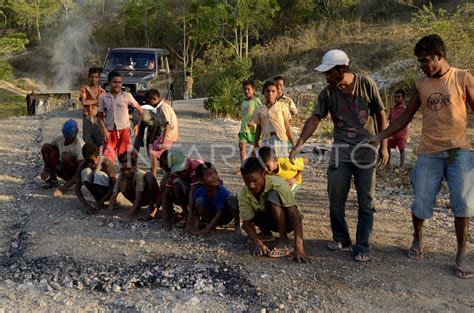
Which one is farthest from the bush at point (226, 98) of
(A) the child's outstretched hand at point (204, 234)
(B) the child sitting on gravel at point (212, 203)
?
(A) the child's outstretched hand at point (204, 234)

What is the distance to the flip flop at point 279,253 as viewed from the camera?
441cm

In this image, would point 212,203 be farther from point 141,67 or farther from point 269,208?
point 141,67

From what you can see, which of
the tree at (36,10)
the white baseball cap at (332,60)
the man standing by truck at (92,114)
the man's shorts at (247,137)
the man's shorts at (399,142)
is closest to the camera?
the white baseball cap at (332,60)

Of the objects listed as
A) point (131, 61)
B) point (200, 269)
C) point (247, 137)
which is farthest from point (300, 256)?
point (131, 61)

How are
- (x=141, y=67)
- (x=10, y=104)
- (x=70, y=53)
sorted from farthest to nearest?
(x=70, y=53), (x=10, y=104), (x=141, y=67)

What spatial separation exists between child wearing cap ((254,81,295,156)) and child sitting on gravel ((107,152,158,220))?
1.48 metres

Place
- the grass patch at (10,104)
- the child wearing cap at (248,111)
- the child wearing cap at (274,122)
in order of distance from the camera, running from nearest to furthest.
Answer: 1. the child wearing cap at (274,122)
2. the child wearing cap at (248,111)
3. the grass patch at (10,104)

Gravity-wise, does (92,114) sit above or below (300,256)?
above

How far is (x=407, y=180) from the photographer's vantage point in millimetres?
7246

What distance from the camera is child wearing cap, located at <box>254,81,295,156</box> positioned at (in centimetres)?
600

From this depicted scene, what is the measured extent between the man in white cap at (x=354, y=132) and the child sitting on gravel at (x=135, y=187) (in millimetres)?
1866

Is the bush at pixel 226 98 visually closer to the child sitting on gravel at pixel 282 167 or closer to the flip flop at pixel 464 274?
the child sitting on gravel at pixel 282 167

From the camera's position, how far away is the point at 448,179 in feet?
13.3

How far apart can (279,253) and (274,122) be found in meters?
2.05
